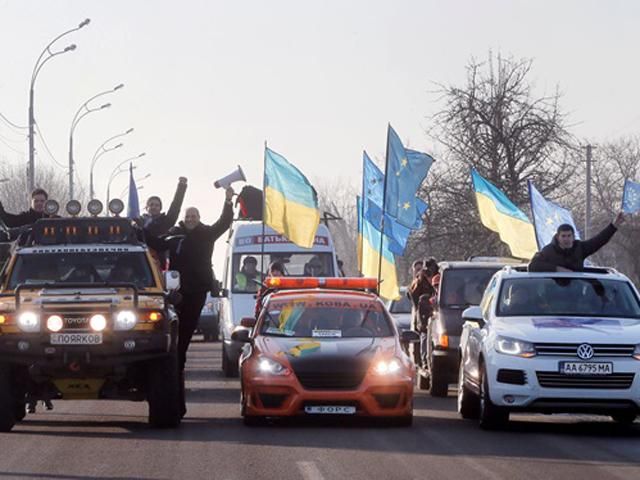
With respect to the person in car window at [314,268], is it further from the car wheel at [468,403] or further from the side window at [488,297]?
the car wheel at [468,403]

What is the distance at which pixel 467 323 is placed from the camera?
18891 millimetres

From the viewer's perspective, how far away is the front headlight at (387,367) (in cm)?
1675

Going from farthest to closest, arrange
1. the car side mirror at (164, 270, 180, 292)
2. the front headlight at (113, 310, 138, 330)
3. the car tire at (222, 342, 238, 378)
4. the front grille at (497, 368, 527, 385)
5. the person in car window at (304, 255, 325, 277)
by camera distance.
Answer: the person in car window at (304, 255, 325, 277)
the car tire at (222, 342, 238, 378)
the car side mirror at (164, 270, 180, 292)
the front headlight at (113, 310, 138, 330)
the front grille at (497, 368, 527, 385)

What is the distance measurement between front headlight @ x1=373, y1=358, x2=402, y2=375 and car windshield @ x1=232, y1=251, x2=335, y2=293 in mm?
10063

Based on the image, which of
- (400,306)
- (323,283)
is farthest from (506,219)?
(323,283)

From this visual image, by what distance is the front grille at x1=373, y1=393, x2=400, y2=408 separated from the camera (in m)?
16.6

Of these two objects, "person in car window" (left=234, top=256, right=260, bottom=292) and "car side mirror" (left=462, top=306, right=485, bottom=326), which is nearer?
"car side mirror" (left=462, top=306, right=485, bottom=326)

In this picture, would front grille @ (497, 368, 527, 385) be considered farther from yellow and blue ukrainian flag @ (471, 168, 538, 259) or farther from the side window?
yellow and blue ukrainian flag @ (471, 168, 538, 259)

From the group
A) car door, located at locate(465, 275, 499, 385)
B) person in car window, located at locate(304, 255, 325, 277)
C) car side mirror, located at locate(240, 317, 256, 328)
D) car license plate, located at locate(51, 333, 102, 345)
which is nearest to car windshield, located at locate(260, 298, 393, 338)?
car side mirror, located at locate(240, 317, 256, 328)

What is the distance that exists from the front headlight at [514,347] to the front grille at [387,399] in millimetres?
1141

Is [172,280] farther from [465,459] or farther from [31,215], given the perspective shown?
[465,459]

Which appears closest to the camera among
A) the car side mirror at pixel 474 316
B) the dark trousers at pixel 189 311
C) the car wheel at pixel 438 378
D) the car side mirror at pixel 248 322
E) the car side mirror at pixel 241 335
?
the car side mirror at pixel 474 316

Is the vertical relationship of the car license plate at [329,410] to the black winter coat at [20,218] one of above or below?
below

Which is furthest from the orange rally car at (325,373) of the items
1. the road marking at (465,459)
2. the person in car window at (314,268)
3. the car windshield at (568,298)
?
the person in car window at (314,268)
